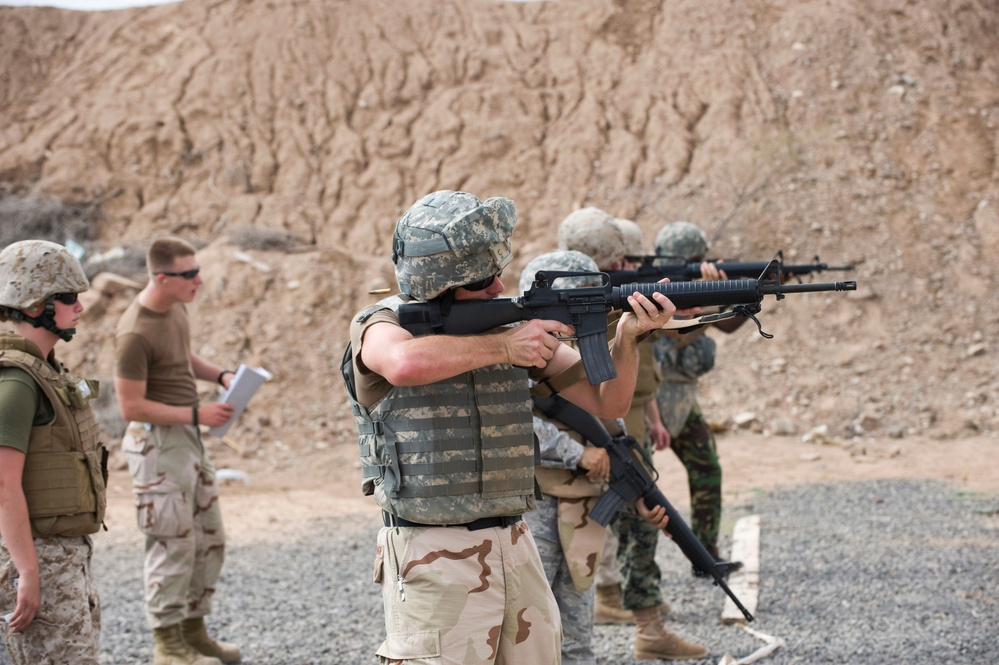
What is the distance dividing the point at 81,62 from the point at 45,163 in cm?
363

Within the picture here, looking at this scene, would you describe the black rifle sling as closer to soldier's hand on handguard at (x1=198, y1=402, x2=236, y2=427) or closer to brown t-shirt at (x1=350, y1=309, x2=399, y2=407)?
brown t-shirt at (x1=350, y1=309, x2=399, y2=407)

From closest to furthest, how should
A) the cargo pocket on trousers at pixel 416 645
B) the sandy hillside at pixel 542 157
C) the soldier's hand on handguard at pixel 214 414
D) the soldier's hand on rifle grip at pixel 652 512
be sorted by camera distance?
the cargo pocket on trousers at pixel 416 645 < the soldier's hand on rifle grip at pixel 652 512 < the soldier's hand on handguard at pixel 214 414 < the sandy hillside at pixel 542 157

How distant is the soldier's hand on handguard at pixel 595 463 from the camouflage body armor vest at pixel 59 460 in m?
1.89

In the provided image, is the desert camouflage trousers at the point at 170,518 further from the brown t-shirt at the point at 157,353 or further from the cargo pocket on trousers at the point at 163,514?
the brown t-shirt at the point at 157,353

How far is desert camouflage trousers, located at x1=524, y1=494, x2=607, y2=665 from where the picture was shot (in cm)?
A: 392

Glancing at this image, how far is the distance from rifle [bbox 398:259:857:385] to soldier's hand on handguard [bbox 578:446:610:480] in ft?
3.37

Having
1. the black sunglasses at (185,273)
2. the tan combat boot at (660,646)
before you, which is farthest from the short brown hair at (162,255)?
the tan combat boot at (660,646)

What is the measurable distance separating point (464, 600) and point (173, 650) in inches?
112

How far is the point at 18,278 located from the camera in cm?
346

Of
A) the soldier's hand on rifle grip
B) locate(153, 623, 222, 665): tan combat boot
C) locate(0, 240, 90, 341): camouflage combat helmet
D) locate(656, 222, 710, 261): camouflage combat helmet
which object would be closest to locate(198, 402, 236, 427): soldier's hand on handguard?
locate(153, 623, 222, 665): tan combat boot

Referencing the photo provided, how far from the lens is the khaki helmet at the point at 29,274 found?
3.45m

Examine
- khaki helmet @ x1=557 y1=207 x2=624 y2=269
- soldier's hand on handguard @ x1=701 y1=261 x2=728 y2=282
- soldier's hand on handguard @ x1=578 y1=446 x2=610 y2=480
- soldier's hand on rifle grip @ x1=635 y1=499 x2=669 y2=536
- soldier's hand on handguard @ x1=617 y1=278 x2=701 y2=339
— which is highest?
khaki helmet @ x1=557 y1=207 x2=624 y2=269

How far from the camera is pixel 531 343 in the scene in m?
2.85

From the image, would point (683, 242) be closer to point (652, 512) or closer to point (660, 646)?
point (652, 512)
